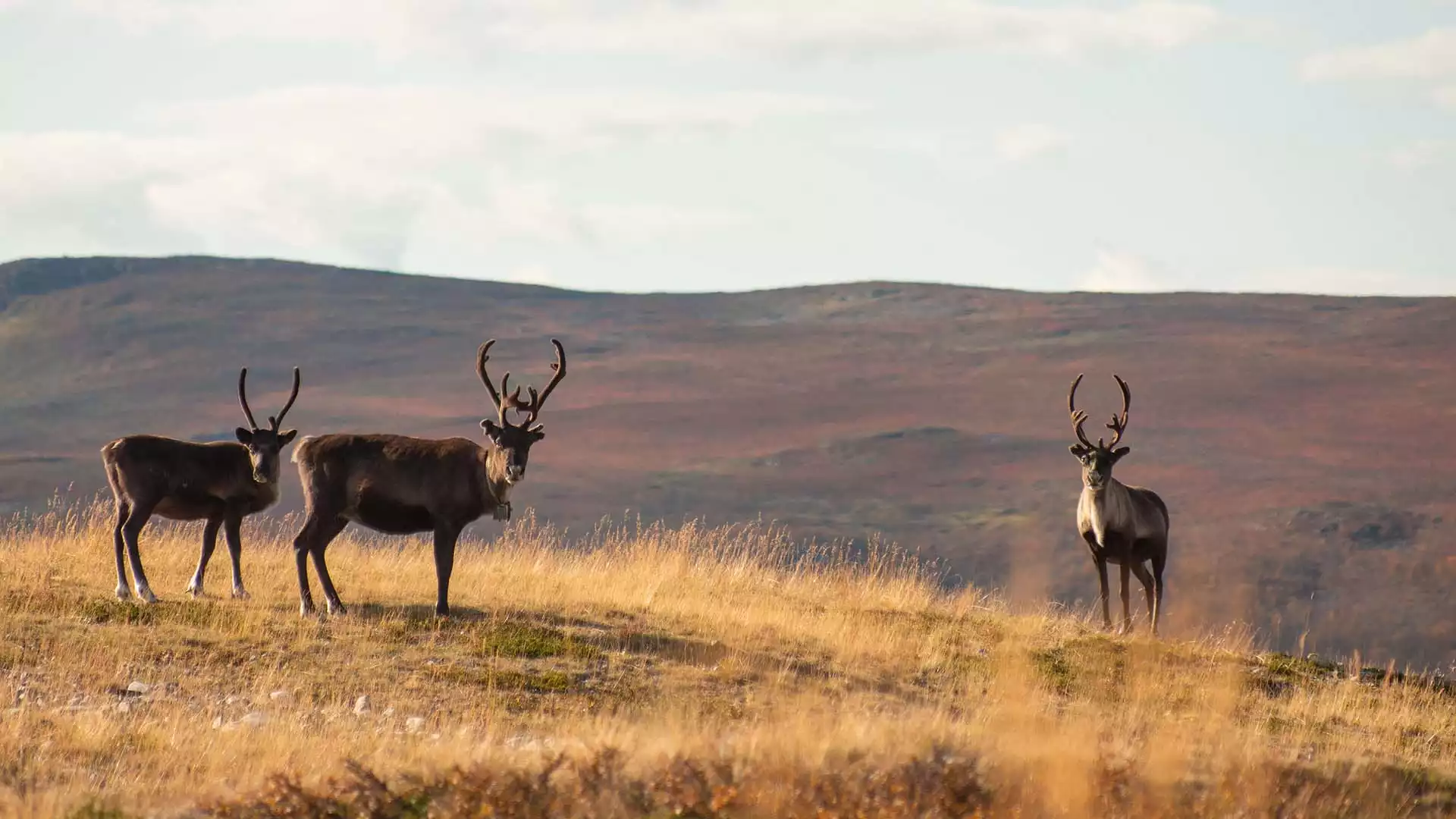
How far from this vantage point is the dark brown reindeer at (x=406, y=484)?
1650cm

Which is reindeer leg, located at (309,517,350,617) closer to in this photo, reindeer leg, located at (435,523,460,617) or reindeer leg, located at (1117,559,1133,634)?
reindeer leg, located at (435,523,460,617)

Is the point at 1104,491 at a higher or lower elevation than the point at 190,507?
higher

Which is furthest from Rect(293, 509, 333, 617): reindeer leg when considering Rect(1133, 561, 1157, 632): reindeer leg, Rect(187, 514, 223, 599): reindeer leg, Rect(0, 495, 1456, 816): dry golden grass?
Rect(1133, 561, 1157, 632): reindeer leg

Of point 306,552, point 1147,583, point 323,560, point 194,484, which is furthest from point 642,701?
point 1147,583

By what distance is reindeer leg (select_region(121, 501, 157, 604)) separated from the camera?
54.0ft

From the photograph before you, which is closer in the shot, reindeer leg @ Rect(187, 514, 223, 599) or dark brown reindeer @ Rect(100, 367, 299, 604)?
dark brown reindeer @ Rect(100, 367, 299, 604)

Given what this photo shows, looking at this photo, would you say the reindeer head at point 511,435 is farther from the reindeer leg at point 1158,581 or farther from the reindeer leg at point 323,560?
the reindeer leg at point 1158,581

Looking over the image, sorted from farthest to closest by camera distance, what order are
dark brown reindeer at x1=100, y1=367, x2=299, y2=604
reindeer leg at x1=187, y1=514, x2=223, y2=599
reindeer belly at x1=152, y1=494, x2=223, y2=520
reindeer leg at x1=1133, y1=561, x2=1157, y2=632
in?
reindeer leg at x1=1133, y1=561, x2=1157, y2=632
reindeer belly at x1=152, y1=494, x2=223, y2=520
reindeer leg at x1=187, y1=514, x2=223, y2=599
dark brown reindeer at x1=100, y1=367, x2=299, y2=604

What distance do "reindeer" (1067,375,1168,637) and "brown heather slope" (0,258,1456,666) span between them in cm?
2937

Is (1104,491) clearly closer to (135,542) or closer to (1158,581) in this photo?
(1158,581)

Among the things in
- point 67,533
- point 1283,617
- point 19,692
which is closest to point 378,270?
point 1283,617

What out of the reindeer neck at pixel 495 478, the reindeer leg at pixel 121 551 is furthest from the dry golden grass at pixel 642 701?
the reindeer neck at pixel 495 478

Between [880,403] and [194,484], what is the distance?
2844 inches

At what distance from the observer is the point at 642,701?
14.1 meters
